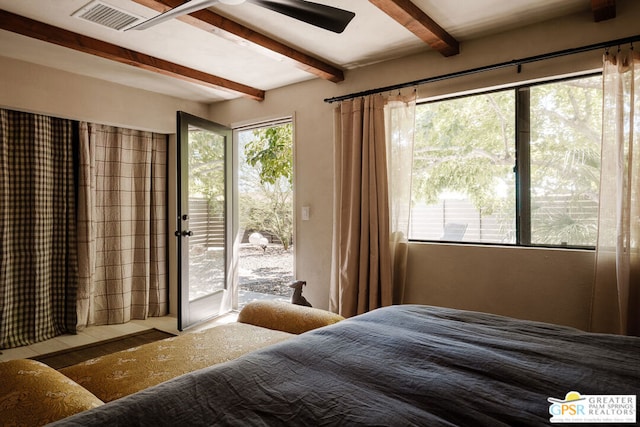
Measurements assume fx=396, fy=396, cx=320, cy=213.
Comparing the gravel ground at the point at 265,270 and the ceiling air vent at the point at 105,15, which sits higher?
the ceiling air vent at the point at 105,15

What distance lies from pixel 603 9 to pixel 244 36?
2167 mm

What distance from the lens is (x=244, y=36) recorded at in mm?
2674

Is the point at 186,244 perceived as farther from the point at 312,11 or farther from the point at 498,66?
the point at 498,66

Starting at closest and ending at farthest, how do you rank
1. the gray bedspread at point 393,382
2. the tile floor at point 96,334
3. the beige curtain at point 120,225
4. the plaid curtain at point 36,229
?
the gray bedspread at point 393,382
the tile floor at point 96,334
the plaid curtain at point 36,229
the beige curtain at point 120,225

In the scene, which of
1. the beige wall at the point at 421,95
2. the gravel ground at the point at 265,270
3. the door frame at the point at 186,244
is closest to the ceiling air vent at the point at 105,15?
the door frame at the point at 186,244

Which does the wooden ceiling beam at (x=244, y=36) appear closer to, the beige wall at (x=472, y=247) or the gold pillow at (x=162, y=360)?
the beige wall at (x=472, y=247)

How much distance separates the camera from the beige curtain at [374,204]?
3064 millimetres

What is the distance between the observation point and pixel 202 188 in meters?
3.96

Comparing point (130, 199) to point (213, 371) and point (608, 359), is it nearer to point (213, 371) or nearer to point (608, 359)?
point (213, 371)

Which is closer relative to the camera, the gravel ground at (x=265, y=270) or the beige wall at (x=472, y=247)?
the beige wall at (x=472, y=247)

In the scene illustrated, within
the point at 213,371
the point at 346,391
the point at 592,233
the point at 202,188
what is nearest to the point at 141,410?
the point at 213,371

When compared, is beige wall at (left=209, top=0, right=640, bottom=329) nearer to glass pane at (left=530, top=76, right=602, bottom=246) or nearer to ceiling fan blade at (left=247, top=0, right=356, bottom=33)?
glass pane at (left=530, top=76, right=602, bottom=246)

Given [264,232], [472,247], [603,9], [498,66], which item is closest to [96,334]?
[472,247]

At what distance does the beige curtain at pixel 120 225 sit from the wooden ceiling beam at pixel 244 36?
6.60 ft
